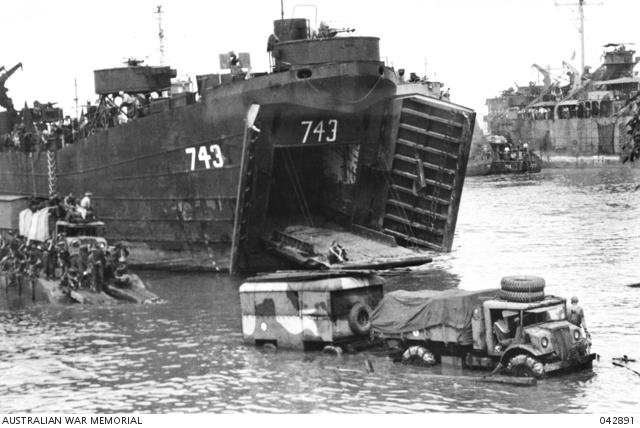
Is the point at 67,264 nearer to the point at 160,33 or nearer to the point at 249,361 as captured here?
the point at 249,361

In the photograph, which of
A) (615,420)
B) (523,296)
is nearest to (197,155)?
(523,296)

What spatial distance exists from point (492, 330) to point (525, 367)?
3.32 ft

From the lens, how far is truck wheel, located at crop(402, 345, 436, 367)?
822 inches

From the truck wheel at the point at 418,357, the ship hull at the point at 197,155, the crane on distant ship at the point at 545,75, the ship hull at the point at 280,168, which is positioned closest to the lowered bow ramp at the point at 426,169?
the ship hull at the point at 280,168

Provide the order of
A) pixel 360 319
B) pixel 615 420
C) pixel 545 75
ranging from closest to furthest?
pixel 615 420, pixel 360 319, pixel 545 75

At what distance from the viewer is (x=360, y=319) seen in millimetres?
22453

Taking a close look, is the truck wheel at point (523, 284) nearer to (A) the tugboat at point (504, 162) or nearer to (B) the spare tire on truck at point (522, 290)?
(B) the spare tire on truck at point (522, 290)

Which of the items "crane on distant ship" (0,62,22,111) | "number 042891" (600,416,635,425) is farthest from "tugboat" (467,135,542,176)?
"number 042891" (600,416,635,425)

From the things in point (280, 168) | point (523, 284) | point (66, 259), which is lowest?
point (66, 259)

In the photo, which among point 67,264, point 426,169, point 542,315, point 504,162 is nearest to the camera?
point 542,315

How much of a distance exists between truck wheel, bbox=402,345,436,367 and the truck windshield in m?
2.30

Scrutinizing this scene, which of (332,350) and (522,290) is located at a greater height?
(522,290)

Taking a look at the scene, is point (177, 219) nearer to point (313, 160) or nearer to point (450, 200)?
point (313, 160)

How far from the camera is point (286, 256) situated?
33656 mm
